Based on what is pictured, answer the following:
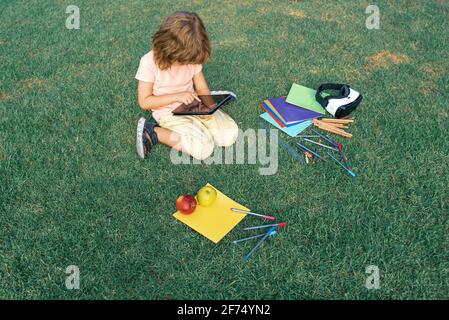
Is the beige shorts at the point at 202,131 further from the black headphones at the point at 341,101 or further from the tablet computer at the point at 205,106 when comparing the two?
the black headphones at the point at 341,101

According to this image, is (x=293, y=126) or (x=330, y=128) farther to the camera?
(x=293, y=126)

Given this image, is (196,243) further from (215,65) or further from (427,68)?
(427,68)

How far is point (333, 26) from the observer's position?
570 centimetres

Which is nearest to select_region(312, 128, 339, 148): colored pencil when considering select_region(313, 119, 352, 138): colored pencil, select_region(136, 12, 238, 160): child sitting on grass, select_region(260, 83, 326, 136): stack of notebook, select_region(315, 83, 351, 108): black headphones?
select_region(313, 119, 352, 138): colored pencil

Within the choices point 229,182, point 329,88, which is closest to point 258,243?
point 229,182

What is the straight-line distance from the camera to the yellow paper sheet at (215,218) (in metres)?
2.81

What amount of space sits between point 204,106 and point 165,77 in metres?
0.43

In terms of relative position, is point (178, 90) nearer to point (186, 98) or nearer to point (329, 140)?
point (186, 98)

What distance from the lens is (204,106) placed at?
A: 11.7 ft

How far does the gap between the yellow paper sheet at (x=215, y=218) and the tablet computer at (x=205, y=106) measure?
0.83m

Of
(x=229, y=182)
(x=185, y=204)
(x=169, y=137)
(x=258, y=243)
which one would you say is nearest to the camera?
(x=258, y=243)

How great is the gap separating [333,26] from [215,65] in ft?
6.46

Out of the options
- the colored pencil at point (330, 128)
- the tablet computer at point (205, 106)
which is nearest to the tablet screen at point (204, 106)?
the tablet computer at point (205, 106)

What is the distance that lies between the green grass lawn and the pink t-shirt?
0.41m
